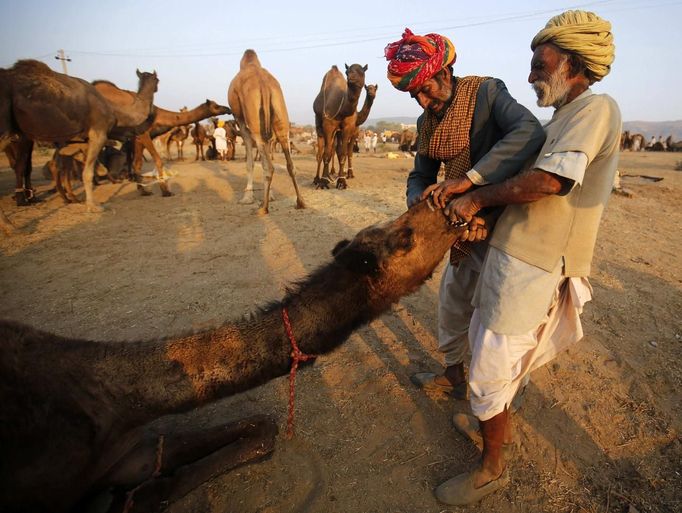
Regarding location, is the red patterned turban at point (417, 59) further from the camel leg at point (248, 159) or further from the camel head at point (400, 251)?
the camel leg at point (248, 159)

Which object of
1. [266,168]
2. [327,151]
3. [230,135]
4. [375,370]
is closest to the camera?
[375,370]

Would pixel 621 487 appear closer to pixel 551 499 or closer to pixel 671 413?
pixel 551 499

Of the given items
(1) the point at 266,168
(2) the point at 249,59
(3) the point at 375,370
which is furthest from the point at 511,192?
(2) the point at 249,59

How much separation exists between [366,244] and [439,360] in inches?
80.0

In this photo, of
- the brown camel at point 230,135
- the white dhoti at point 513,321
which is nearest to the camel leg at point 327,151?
the white dhoti at point 513,321

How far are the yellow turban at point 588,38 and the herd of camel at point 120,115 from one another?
6867 mm

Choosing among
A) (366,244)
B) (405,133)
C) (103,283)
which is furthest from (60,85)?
(405,133)

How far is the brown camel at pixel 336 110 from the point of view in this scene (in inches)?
410

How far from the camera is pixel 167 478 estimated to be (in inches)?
84.4

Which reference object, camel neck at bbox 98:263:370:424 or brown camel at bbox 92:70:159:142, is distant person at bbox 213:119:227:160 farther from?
camel neck at bbox 98:263:370:424

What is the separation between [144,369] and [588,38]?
2617 millimetres

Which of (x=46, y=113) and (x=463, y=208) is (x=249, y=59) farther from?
(x=463, y=208)

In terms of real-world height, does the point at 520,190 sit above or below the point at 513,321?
above

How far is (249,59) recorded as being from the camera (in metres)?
9.04
